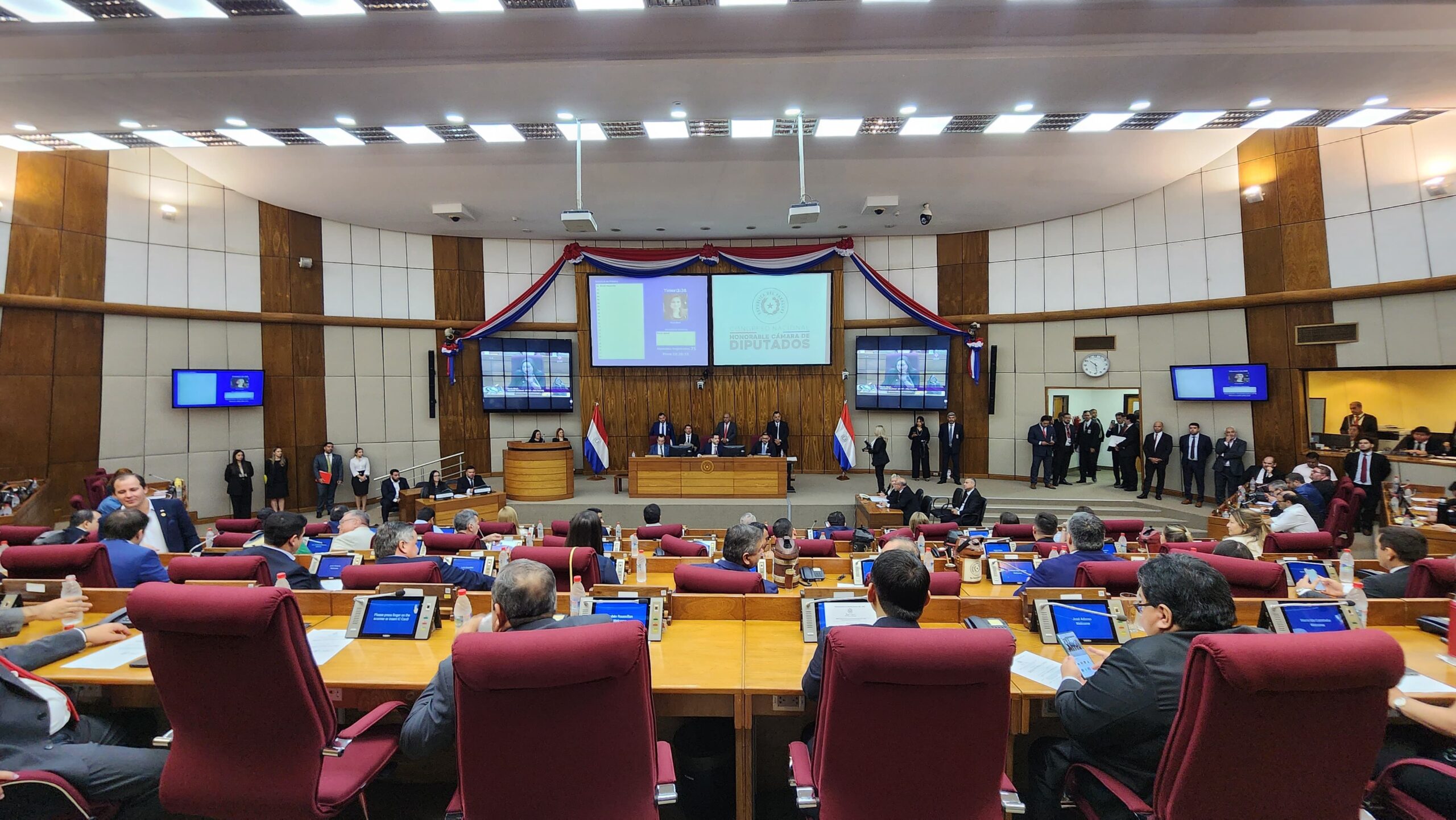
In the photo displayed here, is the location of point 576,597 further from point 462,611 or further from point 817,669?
point 817,669

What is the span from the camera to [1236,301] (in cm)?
948

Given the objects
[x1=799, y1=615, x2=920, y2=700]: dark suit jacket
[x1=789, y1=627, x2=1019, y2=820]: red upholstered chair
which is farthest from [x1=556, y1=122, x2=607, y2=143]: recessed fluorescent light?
[x1=789, y1=627, x2=1019, y2=820]: red upholstered chair

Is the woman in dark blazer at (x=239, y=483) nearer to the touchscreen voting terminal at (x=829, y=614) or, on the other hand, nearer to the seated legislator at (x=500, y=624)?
the seated legislator at (x=500, y=624)

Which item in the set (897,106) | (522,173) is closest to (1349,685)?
(897,106)

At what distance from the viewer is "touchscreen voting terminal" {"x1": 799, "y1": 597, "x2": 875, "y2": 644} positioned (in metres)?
2.83

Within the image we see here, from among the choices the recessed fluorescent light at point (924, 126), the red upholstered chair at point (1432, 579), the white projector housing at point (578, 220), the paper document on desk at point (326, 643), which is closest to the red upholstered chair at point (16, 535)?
the paper document on desk at point (326, 643)

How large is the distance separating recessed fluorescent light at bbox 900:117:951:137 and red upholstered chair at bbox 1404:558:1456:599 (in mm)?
5418

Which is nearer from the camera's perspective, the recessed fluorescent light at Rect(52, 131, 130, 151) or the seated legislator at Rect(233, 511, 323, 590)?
the seated legislator at Rect(233, 511, 323, 590)

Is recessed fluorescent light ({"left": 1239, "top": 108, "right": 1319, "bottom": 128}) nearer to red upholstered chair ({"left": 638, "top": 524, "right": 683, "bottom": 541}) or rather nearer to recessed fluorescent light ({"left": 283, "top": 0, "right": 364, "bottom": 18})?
red upholstered chair ({"left": 638, "top": 524, "right": 683, "bottom": 541})

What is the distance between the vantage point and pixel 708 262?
12.6m

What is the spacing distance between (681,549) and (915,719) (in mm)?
3625

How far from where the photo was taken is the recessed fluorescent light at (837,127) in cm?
712

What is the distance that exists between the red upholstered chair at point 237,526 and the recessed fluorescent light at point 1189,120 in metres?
9.70

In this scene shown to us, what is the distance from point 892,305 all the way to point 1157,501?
5687mm
